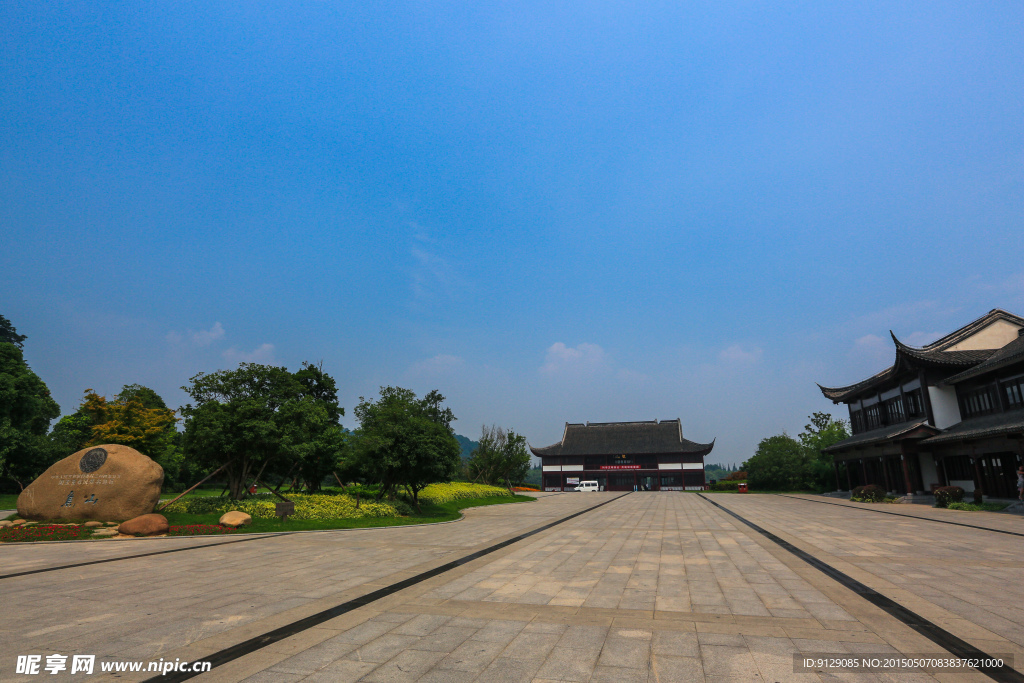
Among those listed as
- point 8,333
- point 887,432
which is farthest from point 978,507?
point 8,333

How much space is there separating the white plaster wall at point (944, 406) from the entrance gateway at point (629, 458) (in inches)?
1411

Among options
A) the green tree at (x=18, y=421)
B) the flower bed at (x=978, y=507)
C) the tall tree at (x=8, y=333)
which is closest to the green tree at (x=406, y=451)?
the flower bed at (x=978, y=507)

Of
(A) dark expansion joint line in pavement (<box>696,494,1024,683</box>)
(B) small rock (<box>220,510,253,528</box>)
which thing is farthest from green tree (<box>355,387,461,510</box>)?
(A) dark expansion joint line in pavement (<box>696,494,1024,683</box>)

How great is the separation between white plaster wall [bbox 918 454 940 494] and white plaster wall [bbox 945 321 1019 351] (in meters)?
6.41

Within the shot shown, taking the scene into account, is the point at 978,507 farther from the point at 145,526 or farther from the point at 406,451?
the point at 145,526

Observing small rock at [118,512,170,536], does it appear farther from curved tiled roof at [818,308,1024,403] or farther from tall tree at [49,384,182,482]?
curved tiled roof at [818,308,1024,403]

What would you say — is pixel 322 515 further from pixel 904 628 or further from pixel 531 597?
pixel 904 628

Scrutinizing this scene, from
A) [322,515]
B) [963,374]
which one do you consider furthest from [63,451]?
[963,374]

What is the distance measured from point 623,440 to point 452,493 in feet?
135

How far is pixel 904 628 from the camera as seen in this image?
571 centimetres

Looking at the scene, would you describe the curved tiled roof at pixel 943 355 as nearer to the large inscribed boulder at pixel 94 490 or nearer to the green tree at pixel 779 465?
the green tree at pixel 779 465

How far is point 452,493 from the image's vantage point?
30531mm

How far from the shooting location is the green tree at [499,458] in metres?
40.5

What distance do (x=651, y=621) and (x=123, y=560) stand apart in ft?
37.8
